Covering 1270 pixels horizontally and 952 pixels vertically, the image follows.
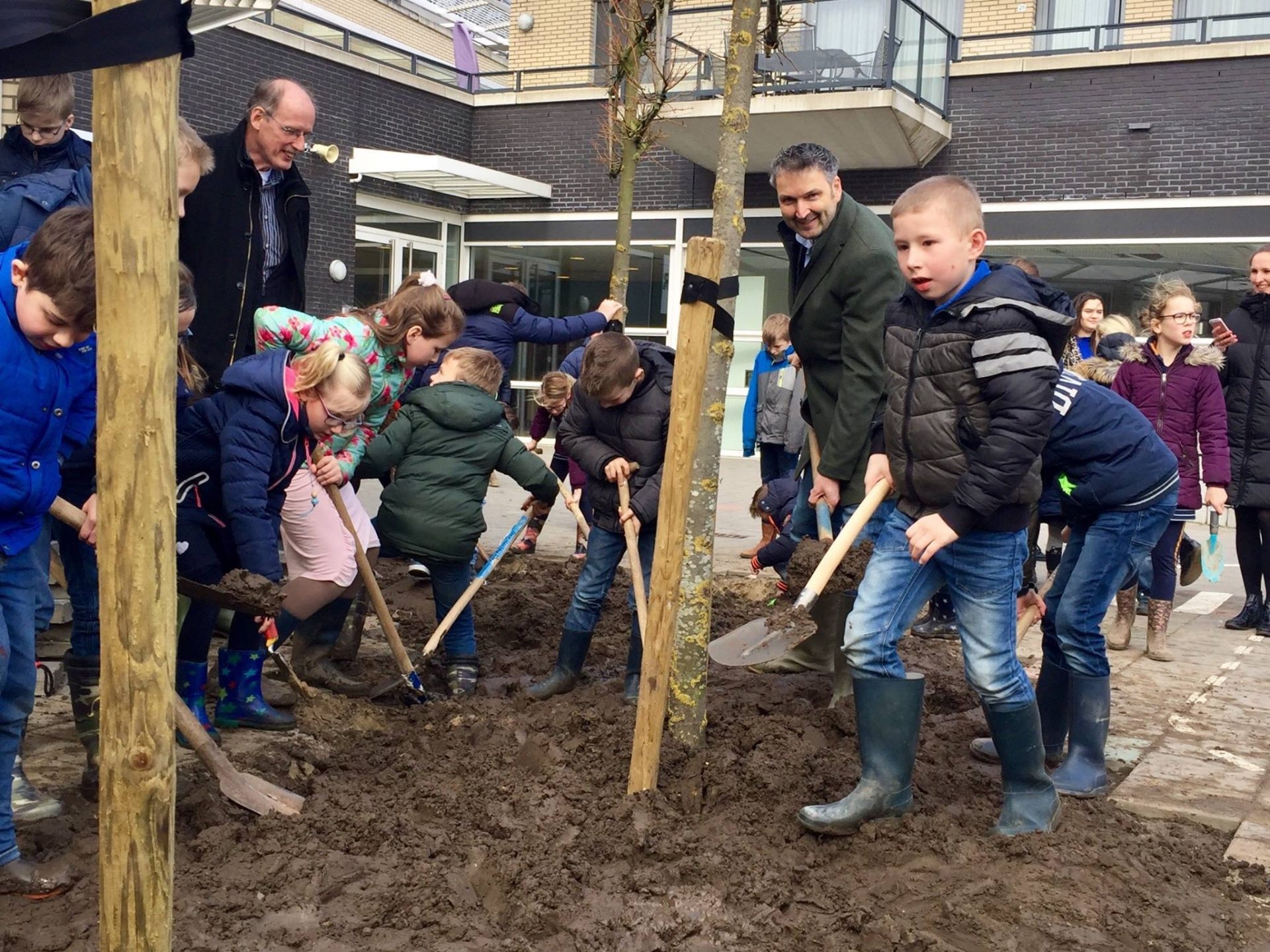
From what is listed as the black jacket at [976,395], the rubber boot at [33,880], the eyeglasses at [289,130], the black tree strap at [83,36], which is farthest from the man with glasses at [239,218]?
Result: the black tree strap at [83,36]

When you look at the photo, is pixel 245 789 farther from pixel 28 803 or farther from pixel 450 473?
pixel 450 473

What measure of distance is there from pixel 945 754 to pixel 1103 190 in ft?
39.2

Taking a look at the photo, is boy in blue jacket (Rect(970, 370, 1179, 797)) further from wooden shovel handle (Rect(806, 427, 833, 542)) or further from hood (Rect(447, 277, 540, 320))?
hood (Rect(447, 277, 540, 320))

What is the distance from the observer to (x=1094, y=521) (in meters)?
4.11

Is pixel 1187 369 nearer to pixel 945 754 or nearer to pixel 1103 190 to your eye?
pixel 945 754

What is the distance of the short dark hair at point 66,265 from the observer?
9.49ft

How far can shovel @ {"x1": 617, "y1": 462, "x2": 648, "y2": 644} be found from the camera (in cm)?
452

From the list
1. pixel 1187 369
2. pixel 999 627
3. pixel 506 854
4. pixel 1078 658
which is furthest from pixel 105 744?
pixel 1187 369

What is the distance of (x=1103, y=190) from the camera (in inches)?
576

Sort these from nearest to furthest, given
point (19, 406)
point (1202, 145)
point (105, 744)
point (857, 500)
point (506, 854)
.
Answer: point (105, 744) < point (19, 406) < point (506, 854) < point (857, 500) < point (1202, 145)

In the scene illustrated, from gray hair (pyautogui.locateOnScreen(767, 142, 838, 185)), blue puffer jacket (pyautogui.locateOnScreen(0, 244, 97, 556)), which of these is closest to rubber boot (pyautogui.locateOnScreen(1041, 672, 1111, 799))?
gray hair (pyautogui.locateOnScreen(767, 142, 838, 185))

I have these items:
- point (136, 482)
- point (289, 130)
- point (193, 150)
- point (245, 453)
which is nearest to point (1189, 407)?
point (289, 130)

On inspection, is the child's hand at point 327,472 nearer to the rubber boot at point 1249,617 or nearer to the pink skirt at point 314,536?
the pink skirt at point 314,536

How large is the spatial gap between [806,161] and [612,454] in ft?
4.61
